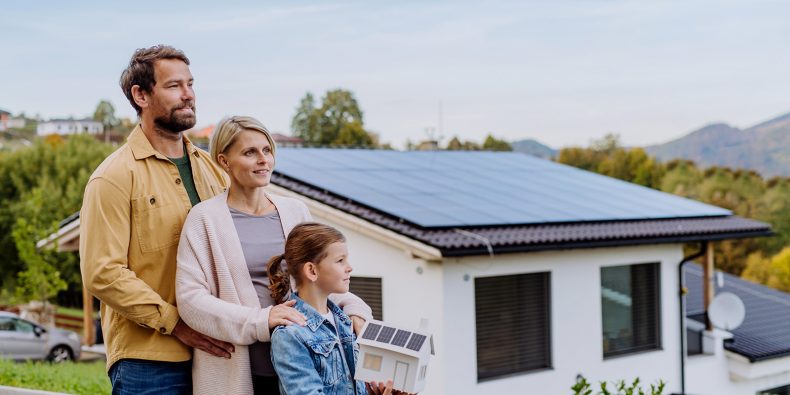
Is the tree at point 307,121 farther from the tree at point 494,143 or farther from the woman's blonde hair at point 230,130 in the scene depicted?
the woman's blonde hair at point 230,130

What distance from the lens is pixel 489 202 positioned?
41.2 ft

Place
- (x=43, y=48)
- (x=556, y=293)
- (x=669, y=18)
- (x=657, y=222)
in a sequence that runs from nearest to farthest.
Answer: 1. (x=556, y=293)
2. (x=657, y=222)
3. (x=43, y=48)
4. (x=669, y=18)

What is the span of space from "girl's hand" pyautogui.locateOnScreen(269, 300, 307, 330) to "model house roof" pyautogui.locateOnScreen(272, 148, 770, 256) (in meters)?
7.03

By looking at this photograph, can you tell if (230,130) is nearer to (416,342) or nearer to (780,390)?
(416,342)

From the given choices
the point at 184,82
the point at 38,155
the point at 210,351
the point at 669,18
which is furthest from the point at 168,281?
the point at 669,18

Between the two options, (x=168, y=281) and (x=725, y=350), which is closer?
(x=168, y=281)

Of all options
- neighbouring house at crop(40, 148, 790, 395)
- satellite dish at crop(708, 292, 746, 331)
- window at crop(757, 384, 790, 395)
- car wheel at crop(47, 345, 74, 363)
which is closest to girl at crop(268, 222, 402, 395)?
neighbouring house at crop(40, 148, 790, 395)

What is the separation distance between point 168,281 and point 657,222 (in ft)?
36.7

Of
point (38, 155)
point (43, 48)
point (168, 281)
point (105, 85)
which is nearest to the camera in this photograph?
point (168, 281)

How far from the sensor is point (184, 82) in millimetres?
3428

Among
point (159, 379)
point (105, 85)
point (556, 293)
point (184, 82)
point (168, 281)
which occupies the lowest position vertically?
point (556, 293)

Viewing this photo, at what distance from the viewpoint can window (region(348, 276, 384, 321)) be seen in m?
11.5

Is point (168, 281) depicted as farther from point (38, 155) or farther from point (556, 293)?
point (38, 155)

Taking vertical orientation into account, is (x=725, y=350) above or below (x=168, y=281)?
below
